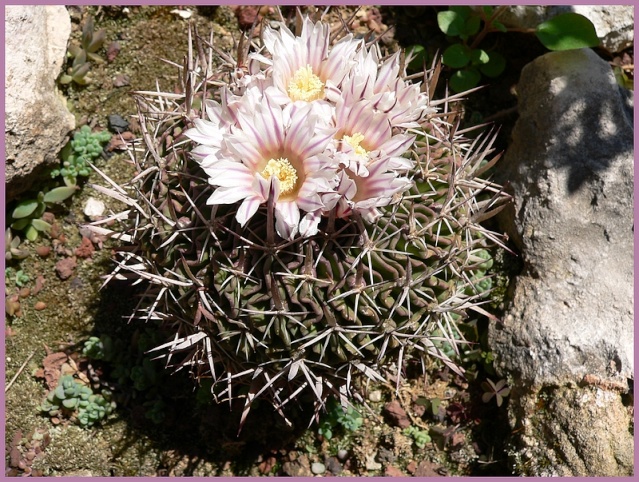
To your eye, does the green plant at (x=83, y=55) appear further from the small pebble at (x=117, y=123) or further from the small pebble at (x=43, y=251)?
the small pebble at (x=43, y=251)

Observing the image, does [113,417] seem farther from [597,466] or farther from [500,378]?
[597,466]

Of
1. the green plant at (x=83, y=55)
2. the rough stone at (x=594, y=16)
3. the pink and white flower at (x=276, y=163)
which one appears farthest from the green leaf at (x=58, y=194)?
the rough stone at (x=594, y=16)

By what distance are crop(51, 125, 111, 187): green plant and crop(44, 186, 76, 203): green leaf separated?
38mm

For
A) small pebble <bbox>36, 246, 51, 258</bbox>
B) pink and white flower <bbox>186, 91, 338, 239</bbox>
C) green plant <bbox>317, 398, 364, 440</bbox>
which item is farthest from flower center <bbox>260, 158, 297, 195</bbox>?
small pebble <bbox>36, 246, 51, 258</bbox>

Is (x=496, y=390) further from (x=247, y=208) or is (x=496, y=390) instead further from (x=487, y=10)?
(x=487, y=10)

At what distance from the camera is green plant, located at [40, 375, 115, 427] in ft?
11.5

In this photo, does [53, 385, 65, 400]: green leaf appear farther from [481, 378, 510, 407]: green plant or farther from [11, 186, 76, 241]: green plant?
[481, 378, 510, 407]: green plant

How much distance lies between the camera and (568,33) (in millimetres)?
3646

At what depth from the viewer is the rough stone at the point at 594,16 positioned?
3.88 meters

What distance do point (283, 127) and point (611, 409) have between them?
2.15 meters

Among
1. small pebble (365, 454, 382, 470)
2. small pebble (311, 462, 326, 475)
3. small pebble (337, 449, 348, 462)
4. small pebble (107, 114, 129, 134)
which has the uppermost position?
small pebble (107, 114, 129, 134)

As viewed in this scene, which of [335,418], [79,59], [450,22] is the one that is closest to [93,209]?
[79,59]

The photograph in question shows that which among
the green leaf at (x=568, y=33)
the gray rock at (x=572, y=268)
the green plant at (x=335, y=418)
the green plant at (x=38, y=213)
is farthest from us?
the green plant at (x=38, y=213)

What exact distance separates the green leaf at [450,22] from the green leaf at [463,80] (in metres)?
0.23
